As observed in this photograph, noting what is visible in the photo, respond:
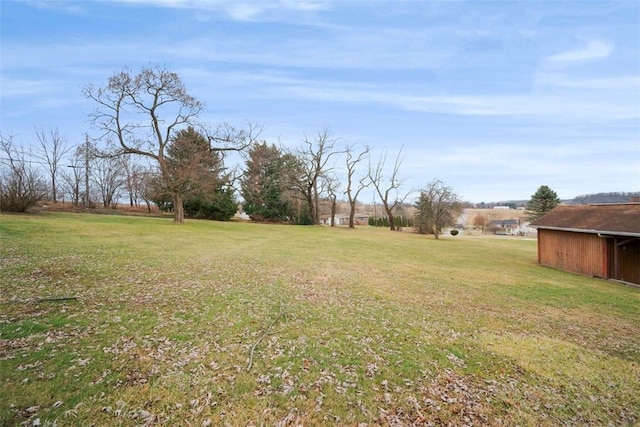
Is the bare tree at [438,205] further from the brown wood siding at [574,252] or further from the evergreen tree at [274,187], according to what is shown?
the evergreen tree at [274,187]

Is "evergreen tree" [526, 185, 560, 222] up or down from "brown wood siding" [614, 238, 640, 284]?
up

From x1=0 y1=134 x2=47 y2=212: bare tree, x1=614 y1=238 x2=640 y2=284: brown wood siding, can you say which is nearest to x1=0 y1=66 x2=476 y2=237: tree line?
x1=0 y1=134 x2=47 y2=212: bare tree

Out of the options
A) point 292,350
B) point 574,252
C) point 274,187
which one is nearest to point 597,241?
point 574,252

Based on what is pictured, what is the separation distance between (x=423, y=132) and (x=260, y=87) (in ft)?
58.4

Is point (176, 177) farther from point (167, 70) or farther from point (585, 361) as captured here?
point (585, 361)

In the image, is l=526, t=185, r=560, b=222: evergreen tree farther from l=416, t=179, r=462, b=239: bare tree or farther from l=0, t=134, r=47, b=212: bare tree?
l=0, t=134, r=47, b=212: bare tree

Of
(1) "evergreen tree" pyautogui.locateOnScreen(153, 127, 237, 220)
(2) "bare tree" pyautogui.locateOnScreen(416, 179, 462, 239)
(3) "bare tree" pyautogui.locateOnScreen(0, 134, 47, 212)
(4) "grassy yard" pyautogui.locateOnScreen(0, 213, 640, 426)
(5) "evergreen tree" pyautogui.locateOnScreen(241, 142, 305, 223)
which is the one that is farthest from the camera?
(5) "evergreen tree" pyautogui.locateOnScreen(241, 142, 305, 223)

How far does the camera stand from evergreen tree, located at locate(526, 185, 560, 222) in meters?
44.5

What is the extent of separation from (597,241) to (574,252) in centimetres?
157

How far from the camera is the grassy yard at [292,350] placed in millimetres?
3275

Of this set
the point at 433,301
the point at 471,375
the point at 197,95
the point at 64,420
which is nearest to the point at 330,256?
the point at 433,301

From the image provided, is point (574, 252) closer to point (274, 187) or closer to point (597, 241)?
point (597, 241)

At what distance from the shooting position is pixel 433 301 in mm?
Answer: 8070

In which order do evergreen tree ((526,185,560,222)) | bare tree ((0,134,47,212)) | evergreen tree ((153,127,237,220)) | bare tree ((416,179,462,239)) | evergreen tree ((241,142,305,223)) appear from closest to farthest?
1. bare tree ((0,134,47,212))
2. evergreen tree ((153,127,237,220))
3. bare tree ((416,179,462,239))
4. evergreen tree ((241,142,305,223))
5. evergreen tree ((526,185,560,222))
